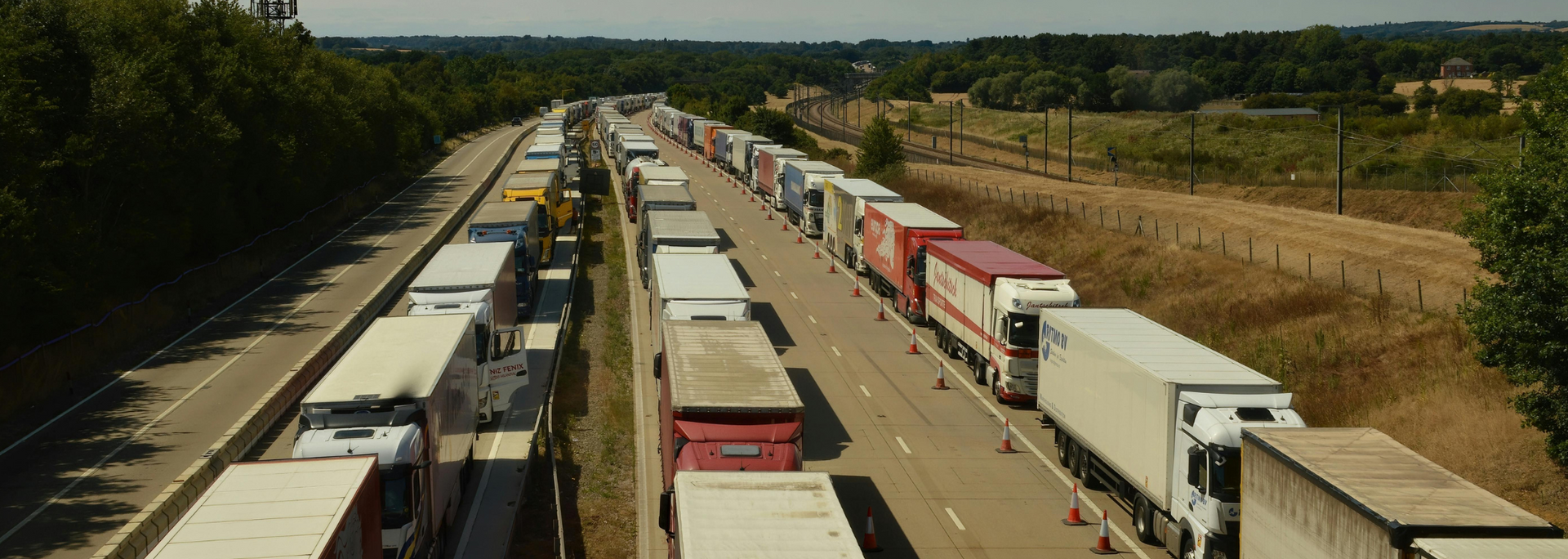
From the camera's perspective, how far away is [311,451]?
16047mm

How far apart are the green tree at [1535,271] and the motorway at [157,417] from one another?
2299 centimetres

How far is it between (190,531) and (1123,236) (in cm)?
3922

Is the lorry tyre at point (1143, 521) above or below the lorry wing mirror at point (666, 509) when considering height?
below

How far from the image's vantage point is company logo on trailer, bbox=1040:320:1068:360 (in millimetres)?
22156

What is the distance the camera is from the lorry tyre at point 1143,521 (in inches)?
725

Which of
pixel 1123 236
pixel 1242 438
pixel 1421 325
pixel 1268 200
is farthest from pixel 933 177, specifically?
pixel 1242 438

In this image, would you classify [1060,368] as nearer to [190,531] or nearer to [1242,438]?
[1242,438]

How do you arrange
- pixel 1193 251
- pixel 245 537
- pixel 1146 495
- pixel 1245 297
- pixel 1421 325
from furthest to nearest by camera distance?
pixel 1193 251 < pixel 1245 297 < pixel 1421 325 < pixel 1146 495 < pixel 245 537

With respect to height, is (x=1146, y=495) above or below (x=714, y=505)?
below

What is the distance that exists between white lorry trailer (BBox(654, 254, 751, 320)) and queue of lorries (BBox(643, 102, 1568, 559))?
0.59 ft

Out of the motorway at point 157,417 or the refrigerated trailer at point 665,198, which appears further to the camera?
the refrigerated trailer at point 665,198

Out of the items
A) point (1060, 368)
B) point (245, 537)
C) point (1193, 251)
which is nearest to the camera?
point (245, 537)

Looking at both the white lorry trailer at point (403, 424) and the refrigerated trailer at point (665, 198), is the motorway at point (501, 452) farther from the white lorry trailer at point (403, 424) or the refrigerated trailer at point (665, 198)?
the refrigerated trailer at point (665, 198)

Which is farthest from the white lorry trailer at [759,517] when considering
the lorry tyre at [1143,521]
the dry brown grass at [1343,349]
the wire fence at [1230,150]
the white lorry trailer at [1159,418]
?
the wire fence at [1230,150]
